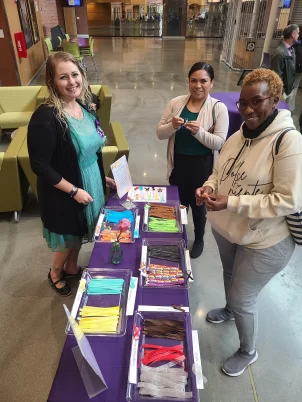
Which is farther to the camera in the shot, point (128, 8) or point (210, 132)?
point (128, 8)

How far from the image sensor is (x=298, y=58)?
560 centimetres

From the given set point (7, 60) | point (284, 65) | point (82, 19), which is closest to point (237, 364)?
point (284, 65)

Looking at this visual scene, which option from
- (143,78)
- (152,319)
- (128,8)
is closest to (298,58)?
(143,78)

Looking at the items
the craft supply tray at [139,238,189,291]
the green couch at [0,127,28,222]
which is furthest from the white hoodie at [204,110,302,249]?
the green couch at [0,127,28,222]

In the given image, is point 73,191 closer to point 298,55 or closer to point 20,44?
point 298,55

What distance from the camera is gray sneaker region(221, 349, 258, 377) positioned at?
6.05ft

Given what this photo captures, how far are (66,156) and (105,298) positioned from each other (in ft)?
2.73

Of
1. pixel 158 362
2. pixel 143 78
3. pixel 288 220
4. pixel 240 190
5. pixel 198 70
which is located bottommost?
pixel 143 78

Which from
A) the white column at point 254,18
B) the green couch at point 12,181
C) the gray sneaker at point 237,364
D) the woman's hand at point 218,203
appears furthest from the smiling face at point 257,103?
the white column at point 254,18

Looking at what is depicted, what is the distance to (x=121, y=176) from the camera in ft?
7.15

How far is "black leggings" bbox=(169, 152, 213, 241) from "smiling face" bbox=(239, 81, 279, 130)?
3.48 feet

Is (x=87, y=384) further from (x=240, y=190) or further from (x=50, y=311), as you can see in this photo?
(x=50, y=311)

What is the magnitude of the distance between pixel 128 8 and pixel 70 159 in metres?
19.7

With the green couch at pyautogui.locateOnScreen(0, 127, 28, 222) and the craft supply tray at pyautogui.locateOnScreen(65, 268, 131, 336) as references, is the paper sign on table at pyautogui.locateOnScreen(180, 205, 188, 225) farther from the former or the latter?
the green couch at pyautogui.locateOnScreen(0, 127, 28, 222)
